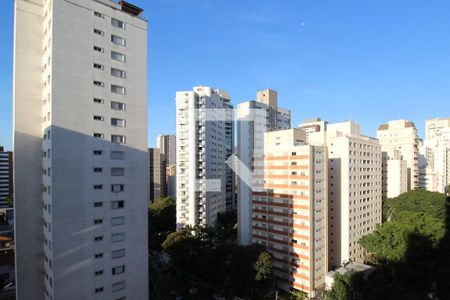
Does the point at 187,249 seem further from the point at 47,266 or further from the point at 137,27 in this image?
the point at 137,27

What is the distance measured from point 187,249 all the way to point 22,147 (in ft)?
65.2

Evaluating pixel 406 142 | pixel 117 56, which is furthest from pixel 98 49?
pixel 406 142

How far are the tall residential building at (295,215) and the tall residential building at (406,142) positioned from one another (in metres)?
37.8

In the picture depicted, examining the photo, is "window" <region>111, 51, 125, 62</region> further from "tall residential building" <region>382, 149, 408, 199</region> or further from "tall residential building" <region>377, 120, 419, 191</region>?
"tall residential building" <region>377, 120, 419, 191</region>

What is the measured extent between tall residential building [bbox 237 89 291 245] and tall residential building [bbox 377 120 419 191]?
26387 mm

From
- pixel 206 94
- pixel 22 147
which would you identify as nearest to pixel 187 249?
pixel 22 147

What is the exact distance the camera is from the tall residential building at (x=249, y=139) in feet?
142

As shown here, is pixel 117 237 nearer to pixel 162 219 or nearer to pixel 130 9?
pixel 130 9

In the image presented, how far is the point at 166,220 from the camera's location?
5616cm

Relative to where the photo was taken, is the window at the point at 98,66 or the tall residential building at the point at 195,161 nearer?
the window at the point at 98,66

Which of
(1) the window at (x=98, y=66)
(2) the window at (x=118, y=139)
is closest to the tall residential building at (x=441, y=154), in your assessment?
(2) the window at (x=118, y=139)

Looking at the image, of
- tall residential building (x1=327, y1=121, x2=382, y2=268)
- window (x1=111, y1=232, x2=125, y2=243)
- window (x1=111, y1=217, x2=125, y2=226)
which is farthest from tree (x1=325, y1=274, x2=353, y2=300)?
window (x1=111, y1=217, x2=125, y2=226)

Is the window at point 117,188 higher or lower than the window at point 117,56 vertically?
lower

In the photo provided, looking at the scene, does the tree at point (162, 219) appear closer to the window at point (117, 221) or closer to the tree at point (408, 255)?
the window at point (117, 221)
